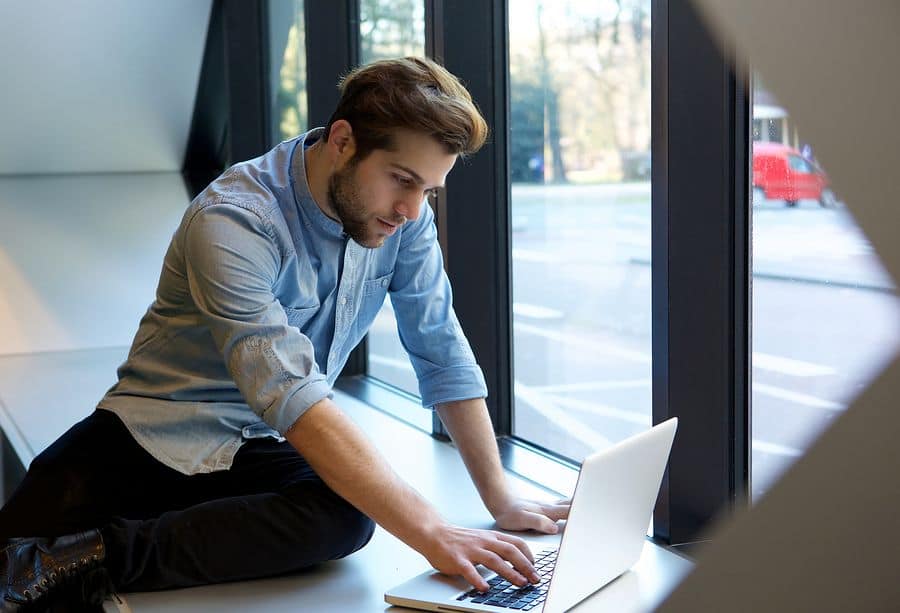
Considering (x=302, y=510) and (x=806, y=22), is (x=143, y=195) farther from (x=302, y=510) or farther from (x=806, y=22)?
(x=806, y=22)

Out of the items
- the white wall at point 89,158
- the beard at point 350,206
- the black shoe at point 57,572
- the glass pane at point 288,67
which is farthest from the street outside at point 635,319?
the white wall at point 89,158

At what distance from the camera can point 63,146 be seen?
5730mm

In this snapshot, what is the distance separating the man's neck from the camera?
1.88 meters

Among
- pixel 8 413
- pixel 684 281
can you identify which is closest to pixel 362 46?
pixel 8 413

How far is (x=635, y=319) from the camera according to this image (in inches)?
90.3

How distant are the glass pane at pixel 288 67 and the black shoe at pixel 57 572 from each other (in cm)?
292

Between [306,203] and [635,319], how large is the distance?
78 cm

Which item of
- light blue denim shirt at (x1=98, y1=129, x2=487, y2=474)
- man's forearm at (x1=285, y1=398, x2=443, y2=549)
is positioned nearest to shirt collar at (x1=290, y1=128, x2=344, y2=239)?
light blue denim shirt at (x1=98, y1=129, x2=487, y2=474)

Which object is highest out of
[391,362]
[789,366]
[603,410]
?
[789,366]

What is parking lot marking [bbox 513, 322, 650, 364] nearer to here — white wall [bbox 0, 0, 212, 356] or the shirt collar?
the shirt collar

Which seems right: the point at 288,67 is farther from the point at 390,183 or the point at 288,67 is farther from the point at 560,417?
the point at 390,183

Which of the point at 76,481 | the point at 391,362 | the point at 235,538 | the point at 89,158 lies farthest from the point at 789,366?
the point at 89,158

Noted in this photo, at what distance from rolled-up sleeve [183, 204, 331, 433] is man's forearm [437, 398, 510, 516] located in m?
0.38

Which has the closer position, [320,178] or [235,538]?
[235,538]
